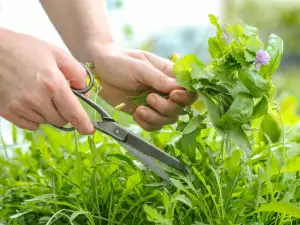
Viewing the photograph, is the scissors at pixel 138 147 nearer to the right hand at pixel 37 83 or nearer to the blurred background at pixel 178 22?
the right hand at pixel 37 83

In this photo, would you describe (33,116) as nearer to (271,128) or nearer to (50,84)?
(50,84)

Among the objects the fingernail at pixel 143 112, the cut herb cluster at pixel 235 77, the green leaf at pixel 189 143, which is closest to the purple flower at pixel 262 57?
the cut herb cluster at pixel 235 77

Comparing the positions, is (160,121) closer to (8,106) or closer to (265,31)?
(8,106)

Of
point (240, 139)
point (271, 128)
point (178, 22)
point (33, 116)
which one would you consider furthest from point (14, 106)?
point (178, 22)

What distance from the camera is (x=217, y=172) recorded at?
63 cm

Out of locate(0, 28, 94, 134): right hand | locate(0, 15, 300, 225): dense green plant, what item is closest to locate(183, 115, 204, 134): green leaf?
locate(0, 15, 300, 225): dense green plant

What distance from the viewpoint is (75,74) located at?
2.12 ft

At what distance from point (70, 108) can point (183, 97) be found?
157 millimetres

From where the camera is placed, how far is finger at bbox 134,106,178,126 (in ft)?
2.47

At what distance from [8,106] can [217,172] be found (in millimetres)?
235

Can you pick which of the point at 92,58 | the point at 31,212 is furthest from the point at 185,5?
the point at 31,212

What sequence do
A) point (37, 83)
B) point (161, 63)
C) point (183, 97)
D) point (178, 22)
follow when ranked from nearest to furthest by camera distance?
point (37, 83), point (183, 97), point (161, 63), point (178, 22)

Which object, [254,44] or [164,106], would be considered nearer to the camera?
[254,44]

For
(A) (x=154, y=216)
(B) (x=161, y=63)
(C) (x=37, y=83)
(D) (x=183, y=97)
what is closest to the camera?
(A) (x=154, y=216)
